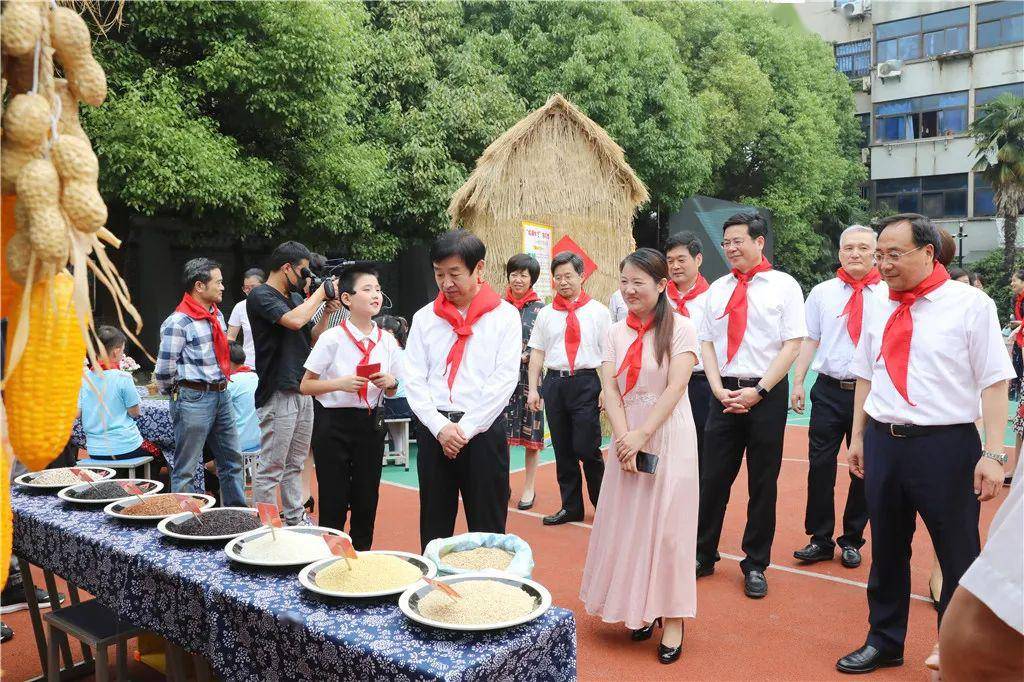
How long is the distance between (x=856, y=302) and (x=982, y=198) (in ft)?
100

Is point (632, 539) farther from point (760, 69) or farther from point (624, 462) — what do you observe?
point (760, 69)

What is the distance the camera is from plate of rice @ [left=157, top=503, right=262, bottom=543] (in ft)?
8.79

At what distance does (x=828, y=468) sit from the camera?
5031 millimetres

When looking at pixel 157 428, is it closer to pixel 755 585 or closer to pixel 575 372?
pixel 575 372

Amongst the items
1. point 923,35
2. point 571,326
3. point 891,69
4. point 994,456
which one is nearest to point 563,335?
point 571,326

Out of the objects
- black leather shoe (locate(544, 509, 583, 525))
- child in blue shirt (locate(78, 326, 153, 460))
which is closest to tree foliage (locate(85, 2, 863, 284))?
child in blue shirt (locate(78, 326, 153, 460))

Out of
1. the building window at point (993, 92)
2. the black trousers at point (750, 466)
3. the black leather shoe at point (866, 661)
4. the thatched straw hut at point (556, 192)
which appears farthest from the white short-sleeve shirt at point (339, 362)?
the building window at point (993, 92)

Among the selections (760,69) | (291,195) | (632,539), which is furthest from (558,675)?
(760,69)

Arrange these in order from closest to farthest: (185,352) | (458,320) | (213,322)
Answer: (458,320) < (185,352) < (213,322)

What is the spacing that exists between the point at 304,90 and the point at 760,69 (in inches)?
707

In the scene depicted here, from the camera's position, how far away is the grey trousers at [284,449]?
5.12 m

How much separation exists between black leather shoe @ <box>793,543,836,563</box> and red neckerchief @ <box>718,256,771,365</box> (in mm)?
1455

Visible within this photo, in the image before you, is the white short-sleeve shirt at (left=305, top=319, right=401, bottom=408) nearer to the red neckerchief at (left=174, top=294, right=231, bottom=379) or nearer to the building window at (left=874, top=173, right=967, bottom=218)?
the red neckerchief at (left=174, top=294, right=231, bottom=379)

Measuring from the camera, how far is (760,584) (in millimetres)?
4477
